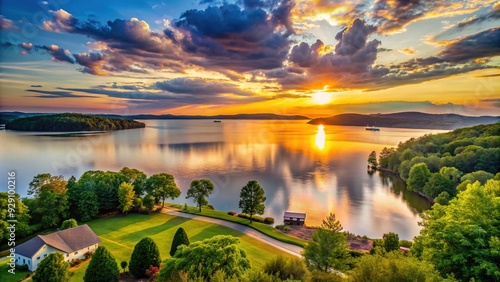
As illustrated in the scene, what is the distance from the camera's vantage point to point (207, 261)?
1558 cm

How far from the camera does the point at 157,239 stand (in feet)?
88.3

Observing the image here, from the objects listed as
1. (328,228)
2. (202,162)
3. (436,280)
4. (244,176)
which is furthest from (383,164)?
(436,280)

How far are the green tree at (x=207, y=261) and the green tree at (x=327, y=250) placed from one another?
13.8ft

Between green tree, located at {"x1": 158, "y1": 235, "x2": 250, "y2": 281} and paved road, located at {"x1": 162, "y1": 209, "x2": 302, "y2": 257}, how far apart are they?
32.9ft

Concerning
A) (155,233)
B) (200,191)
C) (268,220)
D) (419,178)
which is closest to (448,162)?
(419,178)

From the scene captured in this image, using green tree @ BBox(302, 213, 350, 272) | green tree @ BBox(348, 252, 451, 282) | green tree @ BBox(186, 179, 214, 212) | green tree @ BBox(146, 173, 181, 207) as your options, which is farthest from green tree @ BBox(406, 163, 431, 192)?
green tree @ BBox(348, 252, 451, 282)

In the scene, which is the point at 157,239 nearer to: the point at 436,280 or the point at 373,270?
the point at 373,270

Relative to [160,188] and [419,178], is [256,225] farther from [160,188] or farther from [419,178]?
[419,178]

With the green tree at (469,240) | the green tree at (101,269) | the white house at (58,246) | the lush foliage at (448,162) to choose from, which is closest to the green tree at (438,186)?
the lush foliage at (448,162)

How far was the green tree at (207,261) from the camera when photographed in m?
15.4

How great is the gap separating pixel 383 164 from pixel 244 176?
1398 inches

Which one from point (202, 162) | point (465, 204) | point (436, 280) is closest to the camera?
point (436, 280)

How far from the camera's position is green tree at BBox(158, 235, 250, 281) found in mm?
15391

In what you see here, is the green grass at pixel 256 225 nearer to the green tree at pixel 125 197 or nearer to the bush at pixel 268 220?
the bush at pixel 268 220
